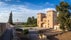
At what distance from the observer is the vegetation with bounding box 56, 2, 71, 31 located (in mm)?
24097

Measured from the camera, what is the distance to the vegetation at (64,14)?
79.1ft

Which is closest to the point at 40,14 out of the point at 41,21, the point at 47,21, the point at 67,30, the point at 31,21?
the point at 41,21

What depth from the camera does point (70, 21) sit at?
23.5 meters

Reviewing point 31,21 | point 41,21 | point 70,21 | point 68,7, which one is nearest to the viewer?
point 70,21

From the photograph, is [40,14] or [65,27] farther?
[40,14]

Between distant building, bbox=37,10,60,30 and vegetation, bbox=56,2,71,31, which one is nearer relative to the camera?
vegetation, bbox=56,2,71,31

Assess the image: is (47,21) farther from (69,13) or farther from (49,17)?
(69,13)

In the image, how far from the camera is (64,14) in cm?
2448

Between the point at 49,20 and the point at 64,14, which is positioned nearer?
the point at 64,14

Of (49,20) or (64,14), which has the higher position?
(64,14)

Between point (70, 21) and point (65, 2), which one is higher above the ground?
point (65, 2)

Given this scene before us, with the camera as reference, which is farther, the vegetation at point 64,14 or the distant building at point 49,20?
the distant building at point 49,20

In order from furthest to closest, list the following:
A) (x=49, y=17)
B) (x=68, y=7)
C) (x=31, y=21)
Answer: (x=31, y=21), (x=49, y=17), (x=68, y=7)

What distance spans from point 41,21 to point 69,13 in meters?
26.8
